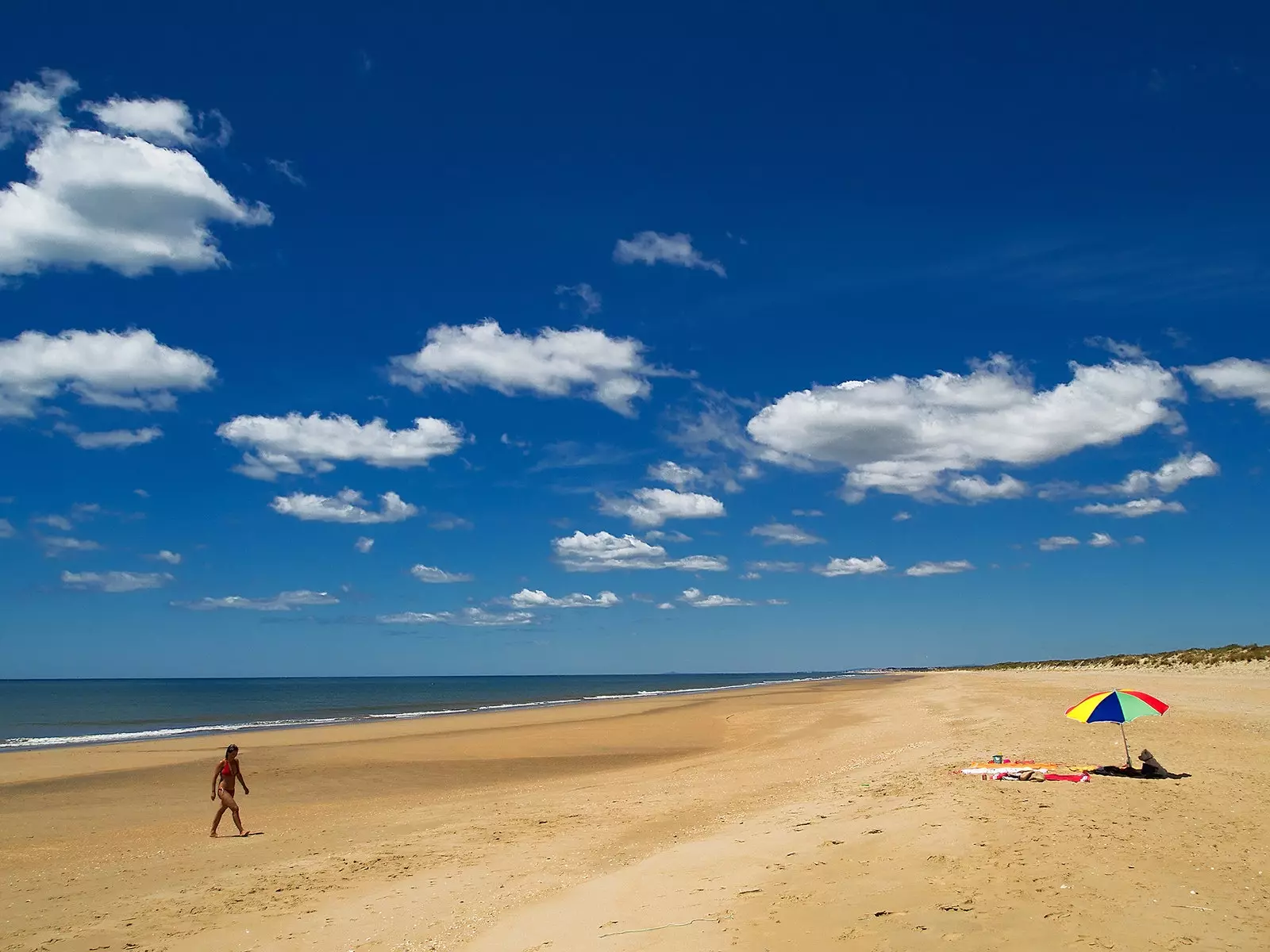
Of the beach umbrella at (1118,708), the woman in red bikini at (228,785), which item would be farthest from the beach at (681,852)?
the beach umbrella at (1118,708)

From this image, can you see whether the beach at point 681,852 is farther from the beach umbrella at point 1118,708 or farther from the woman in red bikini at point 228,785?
the beach umbrella at point 1118,708

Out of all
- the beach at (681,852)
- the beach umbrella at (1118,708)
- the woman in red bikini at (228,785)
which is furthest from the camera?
the woman in red bikini at (228,785)

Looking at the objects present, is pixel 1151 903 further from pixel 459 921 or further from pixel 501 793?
pixel 501 793

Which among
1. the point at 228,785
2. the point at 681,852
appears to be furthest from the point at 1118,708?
the point at 228,785

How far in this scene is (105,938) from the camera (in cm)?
986

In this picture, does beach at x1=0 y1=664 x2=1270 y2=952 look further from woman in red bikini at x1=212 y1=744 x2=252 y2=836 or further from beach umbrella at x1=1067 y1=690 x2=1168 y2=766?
beach umbrella at x1=1067 y1=690 x2=1168 y2=766

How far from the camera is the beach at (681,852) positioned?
8234 mm

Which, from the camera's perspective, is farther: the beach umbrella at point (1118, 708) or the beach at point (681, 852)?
the beach umbrella at point (1118, 708)

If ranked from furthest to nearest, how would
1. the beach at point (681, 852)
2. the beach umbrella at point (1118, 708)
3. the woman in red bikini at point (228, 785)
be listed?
the woman in red bikini at point (228, 785) → the beach umbrella at point (1118, 708) → the beach at point (681, 852)

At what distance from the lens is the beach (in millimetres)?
8234

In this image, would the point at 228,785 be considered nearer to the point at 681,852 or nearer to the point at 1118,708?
the point at 681,852

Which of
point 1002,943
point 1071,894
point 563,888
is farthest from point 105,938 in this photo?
point 1071,894

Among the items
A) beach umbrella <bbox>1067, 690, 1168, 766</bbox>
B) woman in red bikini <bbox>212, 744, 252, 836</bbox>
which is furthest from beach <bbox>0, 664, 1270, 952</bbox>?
beach umbrella <bbox>1067, 690, 1168, 766</bbox>

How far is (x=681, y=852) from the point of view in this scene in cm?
1170
